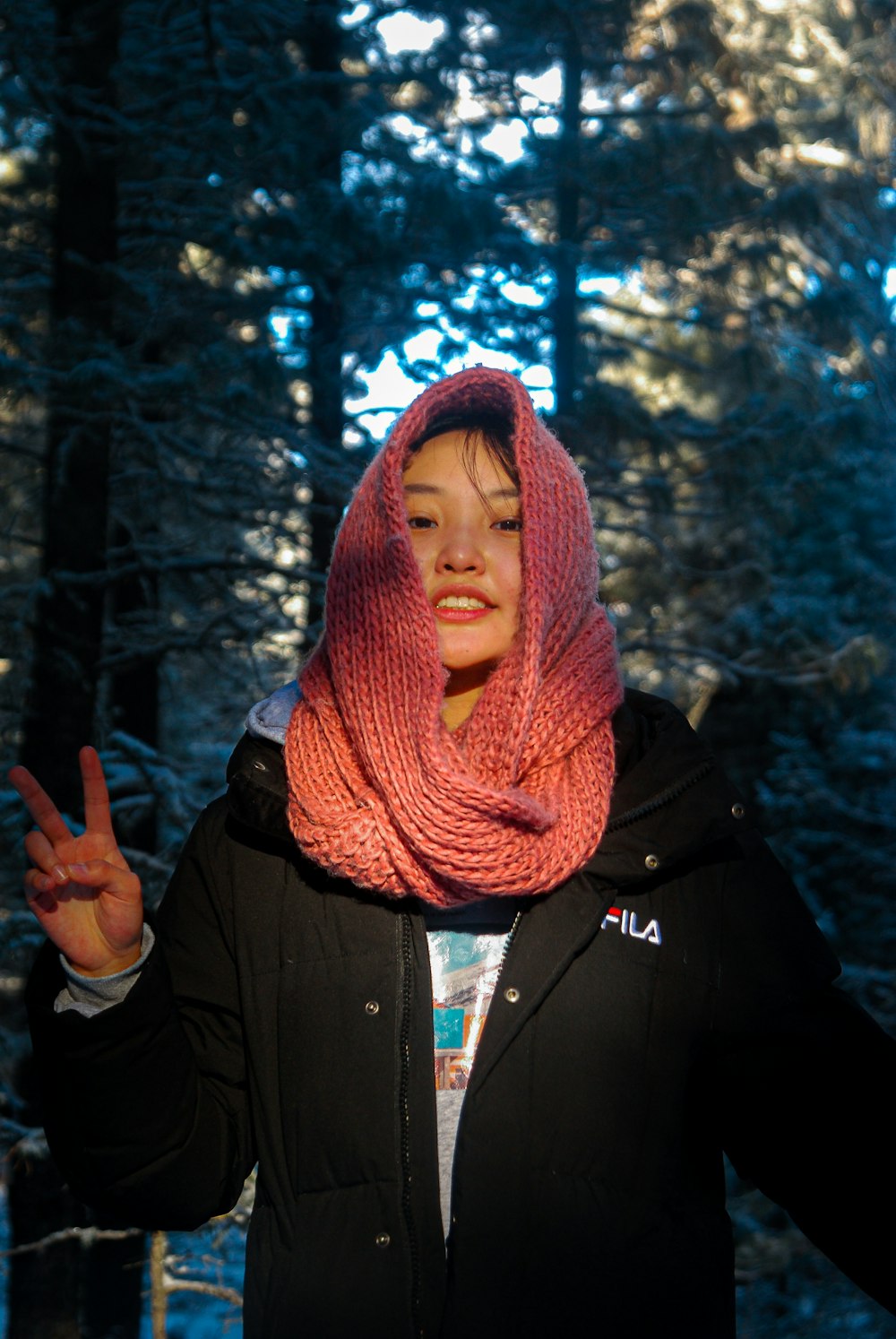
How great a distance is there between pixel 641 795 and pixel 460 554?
0.51 m

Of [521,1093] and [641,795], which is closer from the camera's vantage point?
[521,1093]

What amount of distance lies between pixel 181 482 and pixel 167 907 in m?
4.14

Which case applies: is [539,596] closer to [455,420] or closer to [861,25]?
[455,420]

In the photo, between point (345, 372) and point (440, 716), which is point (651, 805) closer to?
point (440, 716)

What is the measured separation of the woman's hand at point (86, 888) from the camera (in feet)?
5.28

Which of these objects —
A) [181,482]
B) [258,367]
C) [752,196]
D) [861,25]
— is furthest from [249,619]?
[861,25]

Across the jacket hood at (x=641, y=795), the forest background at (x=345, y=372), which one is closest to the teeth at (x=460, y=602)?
the jacket hood at (x=641, y=795)

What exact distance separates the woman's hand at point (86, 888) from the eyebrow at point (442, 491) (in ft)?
2.39

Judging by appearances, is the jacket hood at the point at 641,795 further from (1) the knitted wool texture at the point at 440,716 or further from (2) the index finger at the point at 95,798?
(2) the index finger at the point at 95,798

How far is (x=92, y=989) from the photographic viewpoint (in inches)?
63.9

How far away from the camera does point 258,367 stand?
527cm

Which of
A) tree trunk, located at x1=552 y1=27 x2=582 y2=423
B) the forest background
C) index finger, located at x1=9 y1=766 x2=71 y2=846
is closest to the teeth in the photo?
index finger, located at x1=9 y1=766 x2=71 y2=846

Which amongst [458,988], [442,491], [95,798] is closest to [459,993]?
[458,988]

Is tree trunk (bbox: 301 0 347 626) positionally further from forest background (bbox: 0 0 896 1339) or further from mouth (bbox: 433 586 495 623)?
mouth (bbox: 433 586 495 623)
